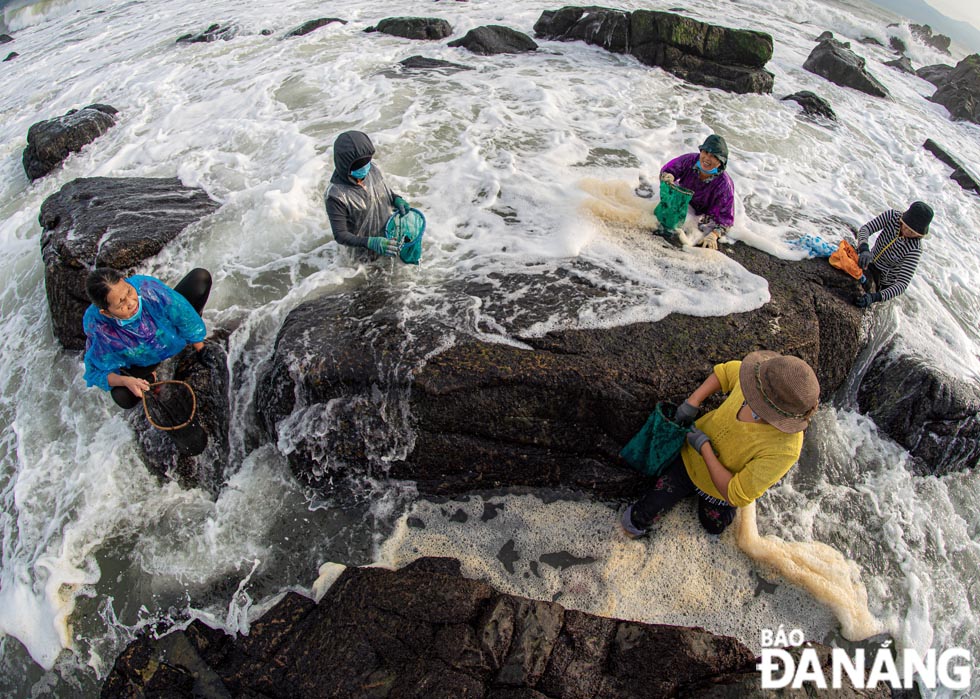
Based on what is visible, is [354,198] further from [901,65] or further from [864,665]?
[901,65]

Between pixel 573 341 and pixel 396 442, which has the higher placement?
pixel 573 341

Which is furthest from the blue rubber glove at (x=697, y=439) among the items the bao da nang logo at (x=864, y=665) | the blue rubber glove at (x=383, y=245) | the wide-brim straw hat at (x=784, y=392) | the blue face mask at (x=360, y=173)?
the blue face mask at (x=360, y=173)

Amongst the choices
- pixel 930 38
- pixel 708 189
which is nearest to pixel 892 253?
pixel 708 189

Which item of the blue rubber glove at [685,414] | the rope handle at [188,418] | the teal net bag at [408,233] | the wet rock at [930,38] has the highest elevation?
the teal net bag at [408,233]

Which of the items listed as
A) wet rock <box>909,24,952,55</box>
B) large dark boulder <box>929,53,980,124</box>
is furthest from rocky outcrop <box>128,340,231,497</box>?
wet rock <box>909,24,952,55</box>

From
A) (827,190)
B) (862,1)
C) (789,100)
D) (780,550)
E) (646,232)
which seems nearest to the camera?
(780,550)

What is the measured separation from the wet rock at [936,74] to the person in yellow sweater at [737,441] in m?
18.7

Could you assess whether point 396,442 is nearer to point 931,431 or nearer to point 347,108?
point 931,431

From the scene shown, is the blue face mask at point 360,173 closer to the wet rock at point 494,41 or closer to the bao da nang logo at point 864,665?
the bao da nang logo at point 864,665

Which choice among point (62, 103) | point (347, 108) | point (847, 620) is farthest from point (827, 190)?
point (62, 103)

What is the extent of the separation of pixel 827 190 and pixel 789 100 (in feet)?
13.5

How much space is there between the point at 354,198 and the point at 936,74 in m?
20.2

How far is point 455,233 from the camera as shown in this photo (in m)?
5.59

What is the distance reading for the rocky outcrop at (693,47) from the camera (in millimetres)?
10305
